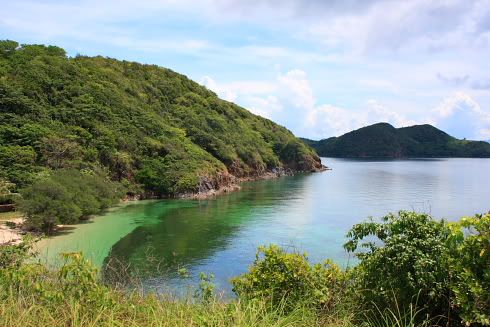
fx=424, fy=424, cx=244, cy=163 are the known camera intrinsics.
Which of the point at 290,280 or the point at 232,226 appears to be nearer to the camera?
the point at 290,280

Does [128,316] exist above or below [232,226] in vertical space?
above

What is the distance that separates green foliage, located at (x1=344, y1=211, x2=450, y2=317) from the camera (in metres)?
6.39

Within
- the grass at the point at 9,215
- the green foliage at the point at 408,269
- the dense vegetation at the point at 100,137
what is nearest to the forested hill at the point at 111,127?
the dense vegetation at the point at 100,137

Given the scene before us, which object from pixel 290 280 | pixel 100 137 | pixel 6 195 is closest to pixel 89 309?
pixel 290 280

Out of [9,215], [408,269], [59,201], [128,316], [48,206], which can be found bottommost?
[9,215]

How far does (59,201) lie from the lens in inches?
1328

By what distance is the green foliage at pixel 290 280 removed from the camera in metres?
8.04

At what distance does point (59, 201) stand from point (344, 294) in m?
30.5

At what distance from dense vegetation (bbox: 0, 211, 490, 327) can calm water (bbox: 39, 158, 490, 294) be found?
6255mm

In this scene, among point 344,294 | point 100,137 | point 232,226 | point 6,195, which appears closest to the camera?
point 344,294

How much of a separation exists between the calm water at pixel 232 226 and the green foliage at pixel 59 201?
→ 138 centimetres

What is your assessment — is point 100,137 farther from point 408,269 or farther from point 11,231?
point 408,269

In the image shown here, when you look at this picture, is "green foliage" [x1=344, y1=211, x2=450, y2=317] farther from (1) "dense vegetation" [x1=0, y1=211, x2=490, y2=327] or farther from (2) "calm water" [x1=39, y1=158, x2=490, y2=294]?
(2) "calm water" [x1=39, y1=158, x2=490, y2=294]

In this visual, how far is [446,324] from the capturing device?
6.37 metres
